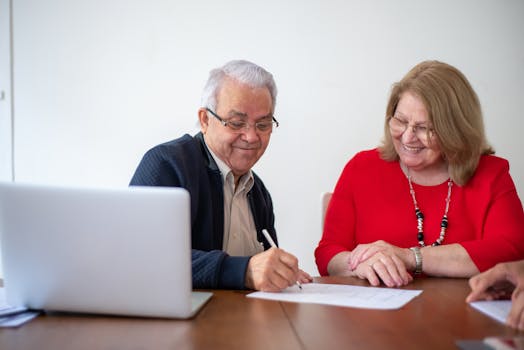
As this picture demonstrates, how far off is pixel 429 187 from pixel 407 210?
122 millimetres

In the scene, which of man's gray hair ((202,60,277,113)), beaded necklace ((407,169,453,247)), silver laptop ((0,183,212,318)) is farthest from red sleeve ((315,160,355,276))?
silver laptop ((0,183,212,318))

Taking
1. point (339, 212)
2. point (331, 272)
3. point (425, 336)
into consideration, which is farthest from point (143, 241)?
point (339, 212)

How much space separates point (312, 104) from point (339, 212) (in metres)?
1.36

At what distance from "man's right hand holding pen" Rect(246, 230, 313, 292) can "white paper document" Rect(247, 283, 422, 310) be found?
0.8 inches

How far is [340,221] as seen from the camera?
6.21 feet

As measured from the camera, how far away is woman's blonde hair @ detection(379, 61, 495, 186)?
1.79 metres

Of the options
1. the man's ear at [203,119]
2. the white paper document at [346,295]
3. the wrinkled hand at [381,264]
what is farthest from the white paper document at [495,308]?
the man's ear at [203,119]

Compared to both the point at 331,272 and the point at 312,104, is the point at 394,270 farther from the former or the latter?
the point at 312,104

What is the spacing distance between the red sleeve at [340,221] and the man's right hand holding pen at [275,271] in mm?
546

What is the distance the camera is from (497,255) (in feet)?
5.17

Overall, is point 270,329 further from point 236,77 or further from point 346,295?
point 236,77

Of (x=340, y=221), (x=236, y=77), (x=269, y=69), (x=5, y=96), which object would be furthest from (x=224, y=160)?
(x=5, y=96)

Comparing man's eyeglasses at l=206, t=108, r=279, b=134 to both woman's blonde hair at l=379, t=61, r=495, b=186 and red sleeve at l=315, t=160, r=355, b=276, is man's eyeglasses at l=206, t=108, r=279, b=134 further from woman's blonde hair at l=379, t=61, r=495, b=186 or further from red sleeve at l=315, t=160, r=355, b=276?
woman's blonde hair at l=379, t=61, r=495, b=186

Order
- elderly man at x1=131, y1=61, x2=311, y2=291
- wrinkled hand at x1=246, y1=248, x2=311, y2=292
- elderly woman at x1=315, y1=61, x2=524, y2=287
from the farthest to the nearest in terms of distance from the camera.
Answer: elderly woman at x1=315, y1=61, x2=524, y2=287
elderly man at x1=131, y1=61, x2=311, y2=291
wrinkled hand at x1=246, y1=248, x2=311, y2=292
